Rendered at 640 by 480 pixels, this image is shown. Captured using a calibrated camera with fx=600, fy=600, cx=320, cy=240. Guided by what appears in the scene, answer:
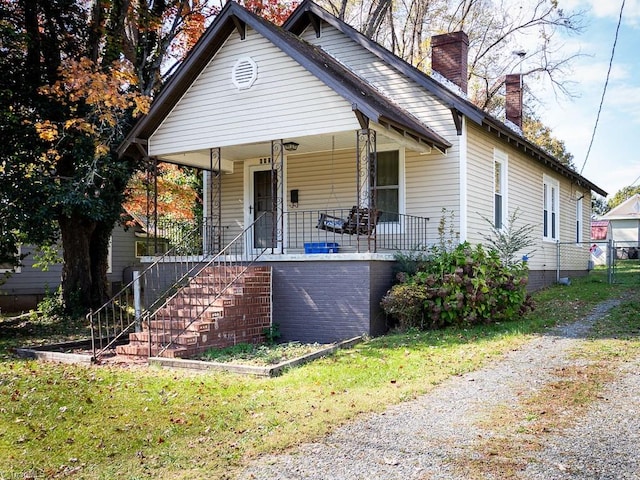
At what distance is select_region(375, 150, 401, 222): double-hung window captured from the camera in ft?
44.0

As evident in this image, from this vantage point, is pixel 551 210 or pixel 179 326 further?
pixel 551 210

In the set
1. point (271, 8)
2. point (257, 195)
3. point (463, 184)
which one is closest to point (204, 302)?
point (257, 195)

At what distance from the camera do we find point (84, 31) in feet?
48.9

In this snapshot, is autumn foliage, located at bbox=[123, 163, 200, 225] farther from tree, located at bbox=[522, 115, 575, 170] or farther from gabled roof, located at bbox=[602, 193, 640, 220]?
gabled roof, located at bbox=[602, 193, 640, 220]

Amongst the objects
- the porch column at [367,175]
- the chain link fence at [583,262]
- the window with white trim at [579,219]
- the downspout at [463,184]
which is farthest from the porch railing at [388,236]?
the window with white trim at [579,219]

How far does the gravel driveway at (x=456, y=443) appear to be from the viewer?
464 centimetres

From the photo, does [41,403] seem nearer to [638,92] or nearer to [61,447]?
[61,447]

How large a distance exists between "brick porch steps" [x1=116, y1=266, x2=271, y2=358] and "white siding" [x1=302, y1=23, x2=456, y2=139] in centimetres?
502

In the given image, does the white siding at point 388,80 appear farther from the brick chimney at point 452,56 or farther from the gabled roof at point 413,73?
the brick chimney at point 452,56

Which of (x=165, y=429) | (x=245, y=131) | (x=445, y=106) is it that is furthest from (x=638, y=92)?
(x=165, y=429)

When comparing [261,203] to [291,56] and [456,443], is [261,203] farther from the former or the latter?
[456,443]

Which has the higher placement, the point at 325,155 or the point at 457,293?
the point at 325,155

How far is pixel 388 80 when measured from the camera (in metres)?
13.9

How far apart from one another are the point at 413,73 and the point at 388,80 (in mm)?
977
